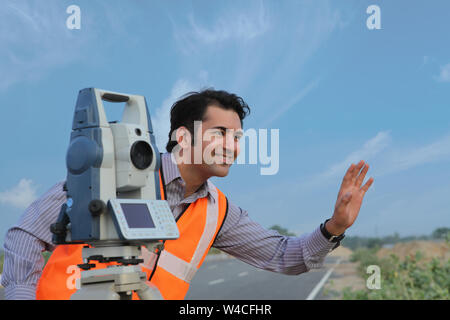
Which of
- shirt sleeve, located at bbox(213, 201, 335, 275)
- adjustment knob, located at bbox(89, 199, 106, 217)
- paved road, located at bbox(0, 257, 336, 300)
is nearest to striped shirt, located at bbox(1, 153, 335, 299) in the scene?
shirt sleeve, located at bbox(213, 201, 335, 275)

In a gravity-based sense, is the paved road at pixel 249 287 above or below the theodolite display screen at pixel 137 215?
above

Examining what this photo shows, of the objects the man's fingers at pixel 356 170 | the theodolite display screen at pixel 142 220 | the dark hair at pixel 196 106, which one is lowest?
the theodolite display screen at pixel 142 220

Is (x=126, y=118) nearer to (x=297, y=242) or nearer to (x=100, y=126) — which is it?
(x=100, y=126)

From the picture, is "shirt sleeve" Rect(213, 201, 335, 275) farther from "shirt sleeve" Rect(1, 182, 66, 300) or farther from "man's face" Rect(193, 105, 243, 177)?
"shirt sleeve" Rect(1, 182, 66, 300)

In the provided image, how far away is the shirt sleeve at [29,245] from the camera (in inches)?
105

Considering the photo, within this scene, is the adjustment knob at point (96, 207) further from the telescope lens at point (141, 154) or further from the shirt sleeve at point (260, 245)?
Answer: the shirt sleeve at point (260, 245)

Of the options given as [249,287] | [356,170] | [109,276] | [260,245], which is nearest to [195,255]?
[260,245]

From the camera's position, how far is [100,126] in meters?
2.50

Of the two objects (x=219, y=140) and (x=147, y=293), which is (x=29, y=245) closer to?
(x=147, y=293)

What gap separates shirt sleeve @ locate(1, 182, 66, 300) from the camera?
2662 millimetres

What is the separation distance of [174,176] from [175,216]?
0.27 metres

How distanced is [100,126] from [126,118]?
0.33m

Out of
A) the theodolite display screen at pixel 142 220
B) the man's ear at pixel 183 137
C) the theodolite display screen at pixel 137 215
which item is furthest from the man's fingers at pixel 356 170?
the theodolite display screen at pixel 137 215
